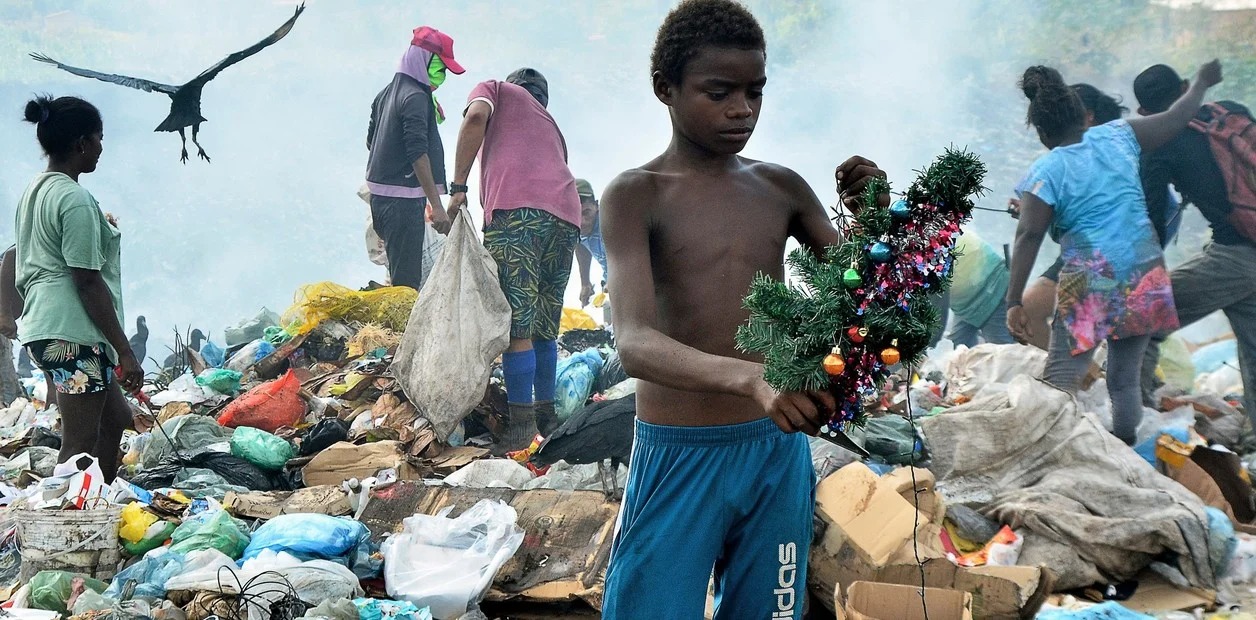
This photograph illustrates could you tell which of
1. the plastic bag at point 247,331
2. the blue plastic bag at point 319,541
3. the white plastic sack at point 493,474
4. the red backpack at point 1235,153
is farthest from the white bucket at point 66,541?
the red backpack at point 1235,153

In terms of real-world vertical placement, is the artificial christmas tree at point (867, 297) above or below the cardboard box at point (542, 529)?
above

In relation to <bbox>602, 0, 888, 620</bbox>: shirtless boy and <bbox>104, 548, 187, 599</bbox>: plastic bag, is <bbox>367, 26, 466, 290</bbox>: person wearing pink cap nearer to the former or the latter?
<bbox>104, 548, 187, 599</bbox>: plastic bag

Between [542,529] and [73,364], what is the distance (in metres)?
2.19

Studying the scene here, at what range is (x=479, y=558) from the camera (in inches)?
143

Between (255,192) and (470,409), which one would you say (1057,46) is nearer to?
(470,409)

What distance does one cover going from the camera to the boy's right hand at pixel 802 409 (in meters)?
1.45

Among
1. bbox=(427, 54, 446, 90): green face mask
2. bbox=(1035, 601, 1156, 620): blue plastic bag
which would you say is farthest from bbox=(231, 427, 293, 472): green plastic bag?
bbox=(1035, 601, 1156, 620): blue plastic bag

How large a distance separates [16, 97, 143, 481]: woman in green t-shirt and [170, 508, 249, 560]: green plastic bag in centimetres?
81

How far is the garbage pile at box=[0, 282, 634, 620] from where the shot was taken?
3455mm

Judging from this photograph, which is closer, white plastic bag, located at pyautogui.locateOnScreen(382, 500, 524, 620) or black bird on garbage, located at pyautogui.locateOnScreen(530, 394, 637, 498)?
white plastic bag, located at pyautogui.locateOnScreen(382, 500, 524, 620)

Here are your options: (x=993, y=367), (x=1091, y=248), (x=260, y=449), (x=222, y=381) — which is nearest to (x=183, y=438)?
(x=260, y=449)

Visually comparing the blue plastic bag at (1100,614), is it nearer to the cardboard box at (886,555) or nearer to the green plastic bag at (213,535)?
the cardboard box at (886,555)

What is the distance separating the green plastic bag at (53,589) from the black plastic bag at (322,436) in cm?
183

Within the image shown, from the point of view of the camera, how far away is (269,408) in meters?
6.09
